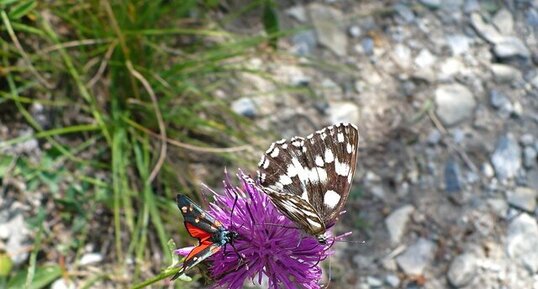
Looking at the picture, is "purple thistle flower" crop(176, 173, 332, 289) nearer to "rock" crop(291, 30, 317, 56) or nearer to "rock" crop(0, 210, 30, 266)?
"rock" crop(0, 210, 30, 266)

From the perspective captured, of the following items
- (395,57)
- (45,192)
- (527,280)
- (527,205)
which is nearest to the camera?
(45,192)

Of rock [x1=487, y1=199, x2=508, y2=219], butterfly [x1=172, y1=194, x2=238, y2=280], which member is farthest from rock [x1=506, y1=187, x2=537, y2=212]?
butterfly [x1=172, y1=194, x2=238, y2=280]

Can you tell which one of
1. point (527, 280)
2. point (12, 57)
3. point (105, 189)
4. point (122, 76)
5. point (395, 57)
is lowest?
point (527, 280)

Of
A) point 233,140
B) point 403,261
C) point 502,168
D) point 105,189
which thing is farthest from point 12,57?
point 502,168

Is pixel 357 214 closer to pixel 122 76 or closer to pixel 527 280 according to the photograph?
pixel 527 280

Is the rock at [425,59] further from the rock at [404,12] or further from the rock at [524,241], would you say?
the rock at [524,241]

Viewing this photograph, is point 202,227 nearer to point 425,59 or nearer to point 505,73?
point 425,59
